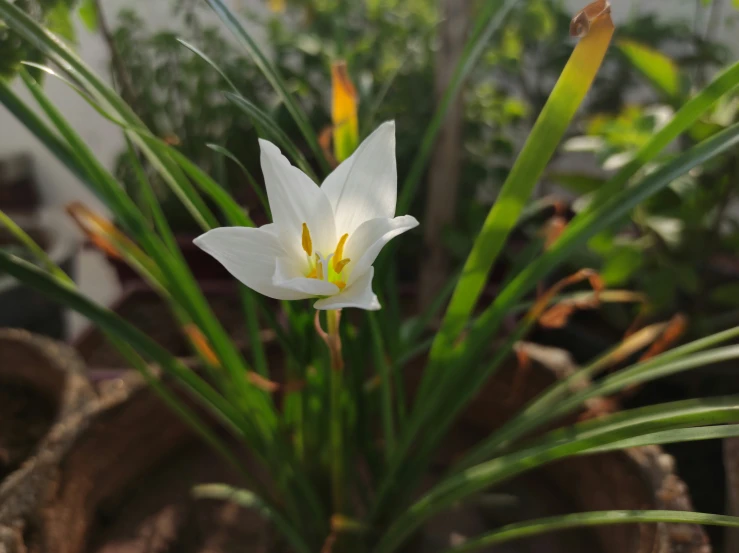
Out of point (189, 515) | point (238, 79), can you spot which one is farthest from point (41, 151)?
point (189, 515)

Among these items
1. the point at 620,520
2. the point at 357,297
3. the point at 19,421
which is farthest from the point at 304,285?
the point at 19,421

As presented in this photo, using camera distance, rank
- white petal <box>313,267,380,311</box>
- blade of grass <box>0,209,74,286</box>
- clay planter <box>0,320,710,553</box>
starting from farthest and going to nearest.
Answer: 1. clay planter <box>0,320,710,553</box>
2. blade of grass <box>0,209,74,286</box>
3. white petal <box>313,267,380,311</box>

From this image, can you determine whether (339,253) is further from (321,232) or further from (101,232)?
(101,232)

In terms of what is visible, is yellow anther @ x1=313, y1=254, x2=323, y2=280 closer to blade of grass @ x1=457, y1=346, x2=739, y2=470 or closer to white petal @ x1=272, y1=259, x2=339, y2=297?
white petal @ x1=272, y1=259, x2=339, y2=297

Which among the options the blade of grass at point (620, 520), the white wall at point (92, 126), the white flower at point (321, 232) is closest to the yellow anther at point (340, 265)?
the white flower at point (321, 232)

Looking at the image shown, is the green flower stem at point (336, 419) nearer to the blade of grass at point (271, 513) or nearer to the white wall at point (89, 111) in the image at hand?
the blade of grass at point (271, 513)

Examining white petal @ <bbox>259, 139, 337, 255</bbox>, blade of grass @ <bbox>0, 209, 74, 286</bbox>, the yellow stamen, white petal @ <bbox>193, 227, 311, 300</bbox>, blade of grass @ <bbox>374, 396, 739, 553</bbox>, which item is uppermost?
blade of grass @ <bbox>0, 209, 74, 286</bbox>

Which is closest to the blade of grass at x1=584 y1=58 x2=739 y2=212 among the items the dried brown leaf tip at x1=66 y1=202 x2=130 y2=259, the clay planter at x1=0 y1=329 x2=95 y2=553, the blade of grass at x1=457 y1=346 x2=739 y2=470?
the blade of grass at x1=457 y1=346 x2=739 y2=470
